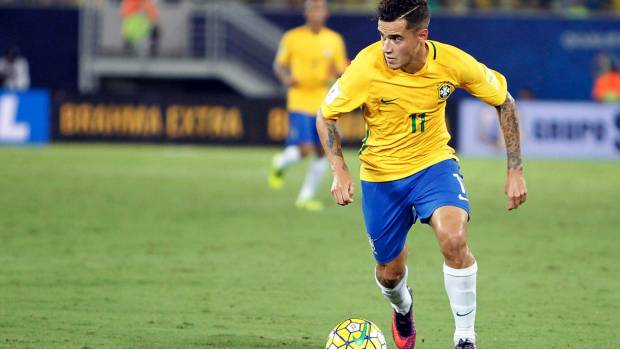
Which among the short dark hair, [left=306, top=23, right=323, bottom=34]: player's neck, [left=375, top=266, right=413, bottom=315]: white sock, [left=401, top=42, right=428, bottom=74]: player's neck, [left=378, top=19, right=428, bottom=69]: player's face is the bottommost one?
[left=375, top=266, right=413, bottom=315]: white sock

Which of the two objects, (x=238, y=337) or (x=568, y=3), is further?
(x=568, y=3)

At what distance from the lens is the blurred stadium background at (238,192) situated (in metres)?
9.23

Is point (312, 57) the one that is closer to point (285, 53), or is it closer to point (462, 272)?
point (285, 53)

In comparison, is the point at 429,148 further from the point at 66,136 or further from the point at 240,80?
the point at 240,80

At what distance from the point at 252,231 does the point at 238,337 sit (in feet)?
20.2

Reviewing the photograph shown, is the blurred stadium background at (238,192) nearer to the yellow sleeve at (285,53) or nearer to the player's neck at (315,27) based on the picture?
the yellow sleeve at (285,53)

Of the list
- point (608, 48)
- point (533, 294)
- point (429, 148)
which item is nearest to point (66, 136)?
point (608, 48)

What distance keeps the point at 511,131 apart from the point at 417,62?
2.35ft

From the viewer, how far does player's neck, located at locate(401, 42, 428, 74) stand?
7.55 meters

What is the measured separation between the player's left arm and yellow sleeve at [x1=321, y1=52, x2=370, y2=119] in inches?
34.6

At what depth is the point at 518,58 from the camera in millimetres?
33562

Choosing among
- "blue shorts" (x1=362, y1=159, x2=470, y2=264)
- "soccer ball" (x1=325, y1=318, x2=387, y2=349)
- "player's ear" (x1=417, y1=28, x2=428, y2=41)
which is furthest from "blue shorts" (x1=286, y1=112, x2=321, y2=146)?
"soccer ball" (x1=325, y1=318, x2=387, y2=349)

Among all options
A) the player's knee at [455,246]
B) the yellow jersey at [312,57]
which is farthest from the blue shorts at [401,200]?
the yellow jersey at [312,57]

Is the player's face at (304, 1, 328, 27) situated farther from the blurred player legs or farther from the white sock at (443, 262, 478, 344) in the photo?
the white sock at (443, 262, 478, 344)
